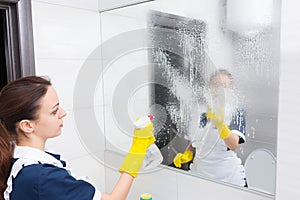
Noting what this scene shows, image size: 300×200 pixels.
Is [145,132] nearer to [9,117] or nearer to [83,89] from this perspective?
[9,117]

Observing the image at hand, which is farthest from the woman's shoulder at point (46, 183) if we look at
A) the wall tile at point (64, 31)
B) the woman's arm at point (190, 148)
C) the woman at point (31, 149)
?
the wall tile at point (64, 31)

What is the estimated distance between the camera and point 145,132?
0.96 m

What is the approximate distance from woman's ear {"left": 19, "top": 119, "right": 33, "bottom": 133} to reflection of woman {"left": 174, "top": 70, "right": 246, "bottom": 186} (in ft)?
2.04

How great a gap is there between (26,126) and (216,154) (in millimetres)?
682

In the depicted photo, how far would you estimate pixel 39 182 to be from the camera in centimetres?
70

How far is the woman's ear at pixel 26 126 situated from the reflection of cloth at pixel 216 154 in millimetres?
625

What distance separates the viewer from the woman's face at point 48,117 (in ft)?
2.55

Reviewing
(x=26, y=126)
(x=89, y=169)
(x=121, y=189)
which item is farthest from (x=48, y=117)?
(x=89, y=169)

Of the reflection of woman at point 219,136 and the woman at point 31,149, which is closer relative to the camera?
the woman at point 31,149

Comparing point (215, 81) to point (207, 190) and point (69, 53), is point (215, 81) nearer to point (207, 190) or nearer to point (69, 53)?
point (207, 190)

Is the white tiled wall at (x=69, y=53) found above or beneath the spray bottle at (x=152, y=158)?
above

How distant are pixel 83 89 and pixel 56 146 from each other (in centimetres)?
32

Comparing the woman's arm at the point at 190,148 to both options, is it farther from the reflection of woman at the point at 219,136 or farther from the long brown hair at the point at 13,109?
the long brown hair at the point at 13,109

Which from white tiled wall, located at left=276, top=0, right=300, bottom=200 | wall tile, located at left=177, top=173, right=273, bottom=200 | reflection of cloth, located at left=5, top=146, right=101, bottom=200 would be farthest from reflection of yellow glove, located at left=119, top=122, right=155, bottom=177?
white tiled wall, located at left=276, top=0, right=300, bottom=200
